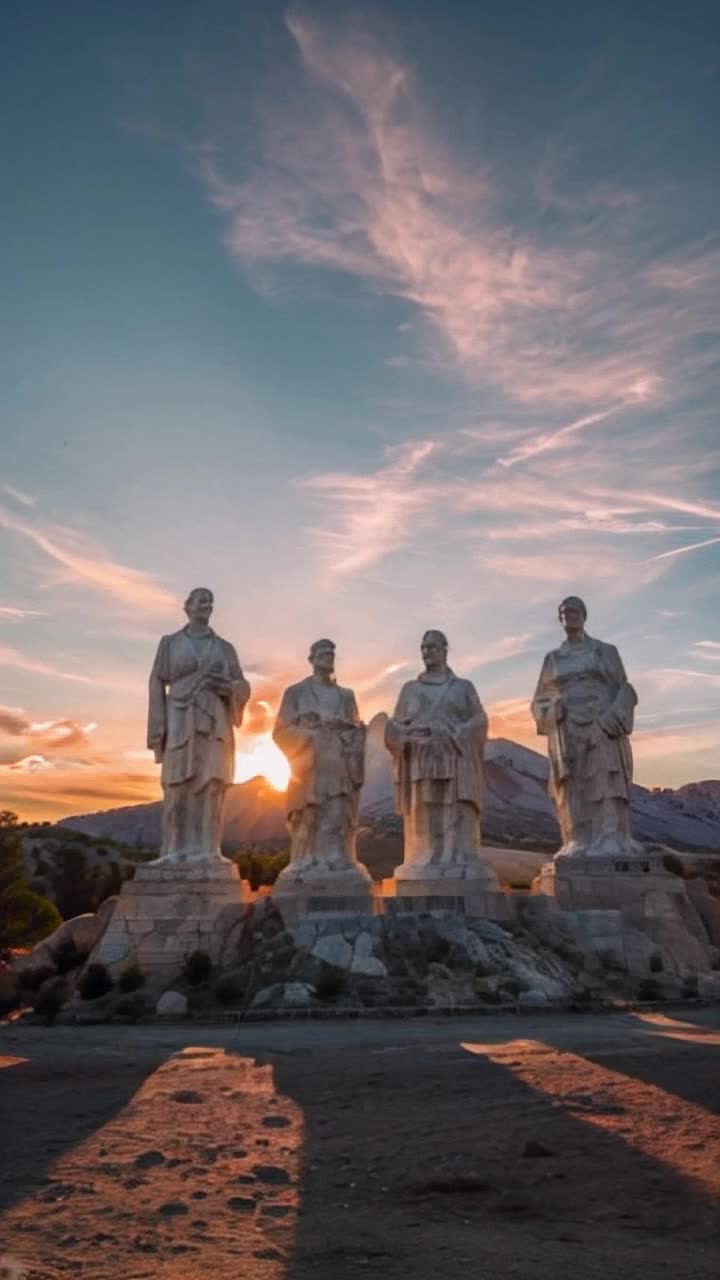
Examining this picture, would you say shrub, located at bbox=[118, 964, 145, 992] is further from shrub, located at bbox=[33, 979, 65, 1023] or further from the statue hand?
the statue hand

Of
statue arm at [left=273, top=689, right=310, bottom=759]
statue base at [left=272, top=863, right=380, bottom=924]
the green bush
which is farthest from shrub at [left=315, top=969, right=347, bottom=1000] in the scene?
the green bush

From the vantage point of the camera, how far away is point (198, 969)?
1523 centimetres

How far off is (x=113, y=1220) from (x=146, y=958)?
1128cm

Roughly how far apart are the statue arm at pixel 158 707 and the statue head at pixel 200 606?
76cm

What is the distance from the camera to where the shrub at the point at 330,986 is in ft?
46.0

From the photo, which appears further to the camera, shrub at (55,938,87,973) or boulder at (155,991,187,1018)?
shrub at (55,938,87,973)

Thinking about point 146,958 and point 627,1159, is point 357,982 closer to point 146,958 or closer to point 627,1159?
point 146,958

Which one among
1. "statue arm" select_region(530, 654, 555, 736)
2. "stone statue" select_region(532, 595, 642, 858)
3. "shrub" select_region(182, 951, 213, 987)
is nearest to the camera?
"shrub" select_region(182, 951, 213, 987)

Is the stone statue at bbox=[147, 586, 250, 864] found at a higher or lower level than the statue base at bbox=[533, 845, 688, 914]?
higher

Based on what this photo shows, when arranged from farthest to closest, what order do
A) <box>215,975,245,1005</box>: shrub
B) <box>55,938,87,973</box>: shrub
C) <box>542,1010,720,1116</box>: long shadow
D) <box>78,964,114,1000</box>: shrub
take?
<box>55,938,87,973</box>: shrub
<box>78,964,114,1000</box>: shrub
<box>215,975,245,1005</box>: shrub
<box>542,1010,720,1116</box>: long shadow

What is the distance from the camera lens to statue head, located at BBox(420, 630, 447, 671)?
61.5ft

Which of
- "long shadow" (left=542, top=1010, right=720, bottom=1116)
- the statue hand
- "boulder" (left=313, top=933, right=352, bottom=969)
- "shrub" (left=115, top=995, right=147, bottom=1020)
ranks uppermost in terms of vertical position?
the statue hand

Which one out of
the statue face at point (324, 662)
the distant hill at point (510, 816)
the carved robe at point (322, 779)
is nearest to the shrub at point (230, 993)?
the carved robe at point (322, 779)

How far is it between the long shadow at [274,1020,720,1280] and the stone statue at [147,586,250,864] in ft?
32.2
